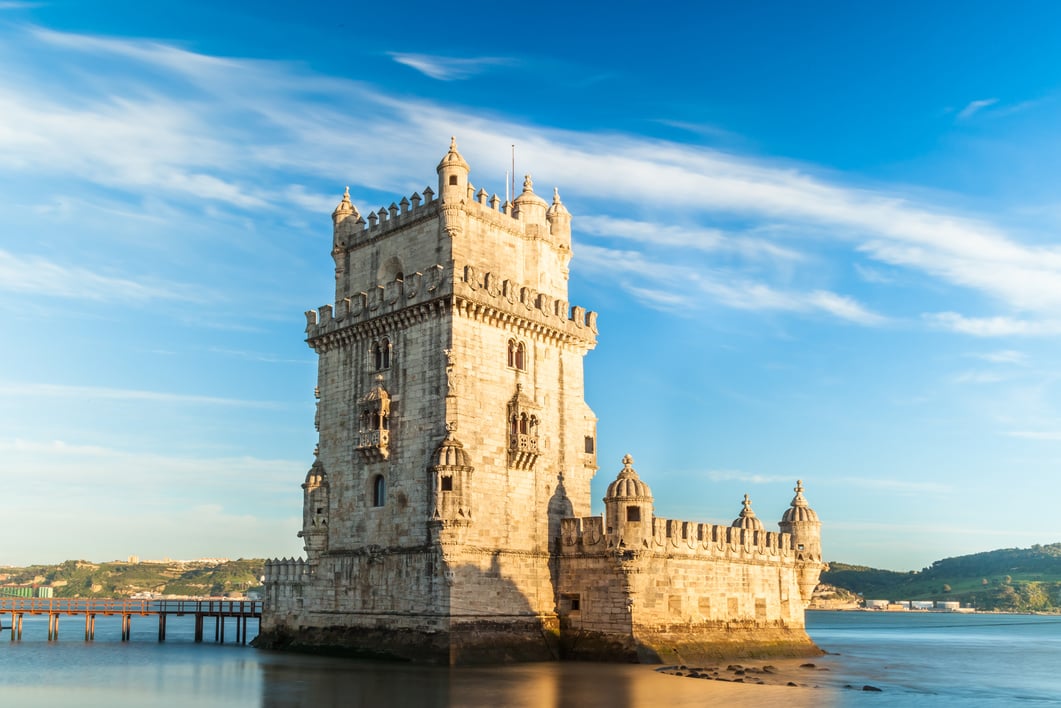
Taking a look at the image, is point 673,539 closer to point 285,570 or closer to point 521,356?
point 521,356

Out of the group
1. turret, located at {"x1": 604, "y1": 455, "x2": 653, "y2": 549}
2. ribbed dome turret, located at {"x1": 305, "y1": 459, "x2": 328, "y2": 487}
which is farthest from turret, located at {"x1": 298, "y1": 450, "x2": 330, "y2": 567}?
turret, located at {"x1": 604, "y1": 455, "x2": 653, "y2": 549}

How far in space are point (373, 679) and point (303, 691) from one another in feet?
11.5

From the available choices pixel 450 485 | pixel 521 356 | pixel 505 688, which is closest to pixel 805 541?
pixel 521 356

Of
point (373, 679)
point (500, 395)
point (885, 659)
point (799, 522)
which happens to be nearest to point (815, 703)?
point (373, 679)

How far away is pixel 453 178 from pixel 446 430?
457 inches

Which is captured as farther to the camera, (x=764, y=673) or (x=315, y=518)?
(x=315, y=518)

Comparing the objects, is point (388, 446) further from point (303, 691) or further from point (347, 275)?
point (303, 691)

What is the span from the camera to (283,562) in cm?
5188

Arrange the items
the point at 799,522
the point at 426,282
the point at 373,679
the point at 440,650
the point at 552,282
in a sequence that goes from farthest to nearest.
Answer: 1. the point at 799,522
2. the point at 552,282
3. the point at 426,282
4. the point at 440,650
5. the point at 373,679

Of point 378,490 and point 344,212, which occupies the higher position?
point 344,212

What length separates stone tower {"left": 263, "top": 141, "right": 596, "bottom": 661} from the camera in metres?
43.8

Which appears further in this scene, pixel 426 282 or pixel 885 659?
pixel 885 659

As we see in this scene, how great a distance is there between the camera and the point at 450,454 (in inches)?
1699

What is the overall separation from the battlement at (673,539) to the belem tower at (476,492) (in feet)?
0.29
